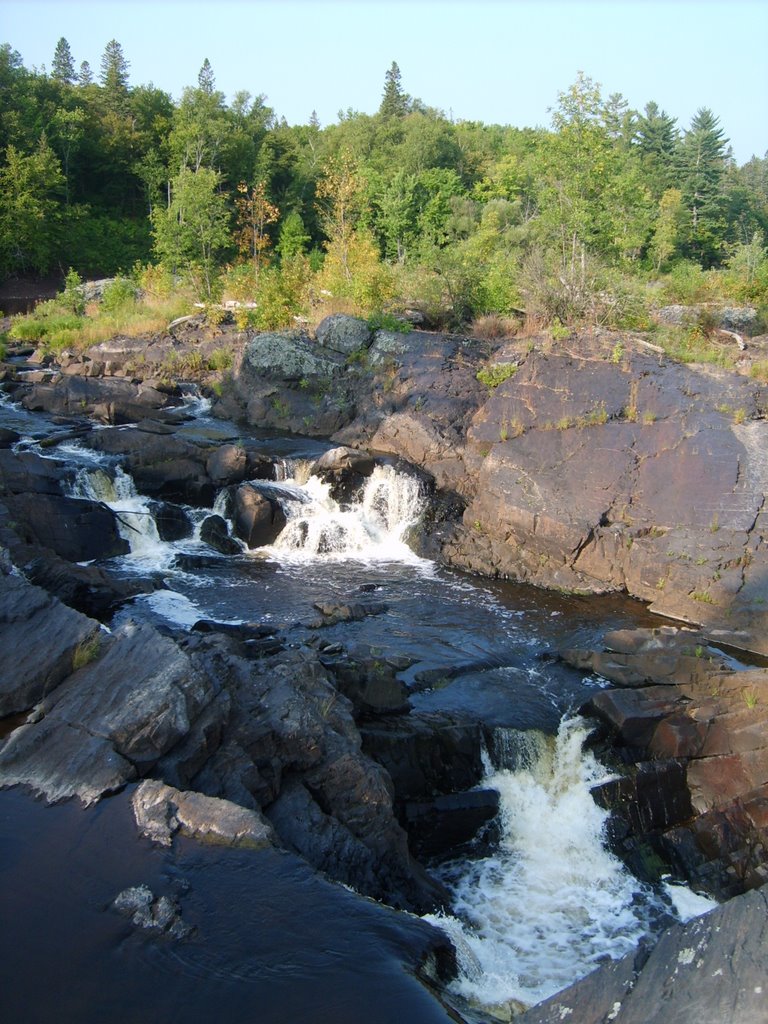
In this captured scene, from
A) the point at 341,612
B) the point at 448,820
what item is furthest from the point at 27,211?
the point at 448,820

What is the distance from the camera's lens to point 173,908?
567 centimetres

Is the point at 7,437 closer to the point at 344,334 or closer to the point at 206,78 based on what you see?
the point at 344,334

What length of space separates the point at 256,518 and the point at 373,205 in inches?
1252

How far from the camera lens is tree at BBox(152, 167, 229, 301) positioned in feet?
96.3

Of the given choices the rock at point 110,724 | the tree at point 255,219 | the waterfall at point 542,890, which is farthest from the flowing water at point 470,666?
the tree at point 255,219

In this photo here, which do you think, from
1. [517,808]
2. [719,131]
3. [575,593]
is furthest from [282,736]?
[719,131]

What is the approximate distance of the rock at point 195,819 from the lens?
631 cm

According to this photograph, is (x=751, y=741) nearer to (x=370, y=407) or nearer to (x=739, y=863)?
(x=739, y=863)

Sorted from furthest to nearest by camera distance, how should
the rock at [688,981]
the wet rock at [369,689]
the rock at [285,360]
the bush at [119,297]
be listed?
the bush at [119,297] < the rock at [285,360] < the wet rock at [369,689] < the rock at [688,981]

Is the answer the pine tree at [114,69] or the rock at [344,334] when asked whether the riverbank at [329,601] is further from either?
the pine tree at [114,69]

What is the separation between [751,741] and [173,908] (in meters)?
6.64

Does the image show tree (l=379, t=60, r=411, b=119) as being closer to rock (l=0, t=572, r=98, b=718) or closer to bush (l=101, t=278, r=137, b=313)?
bush (l=101, t=278, r=137, b=313)

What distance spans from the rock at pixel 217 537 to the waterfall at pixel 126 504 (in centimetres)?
78

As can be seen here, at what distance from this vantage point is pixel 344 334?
2197 cm
